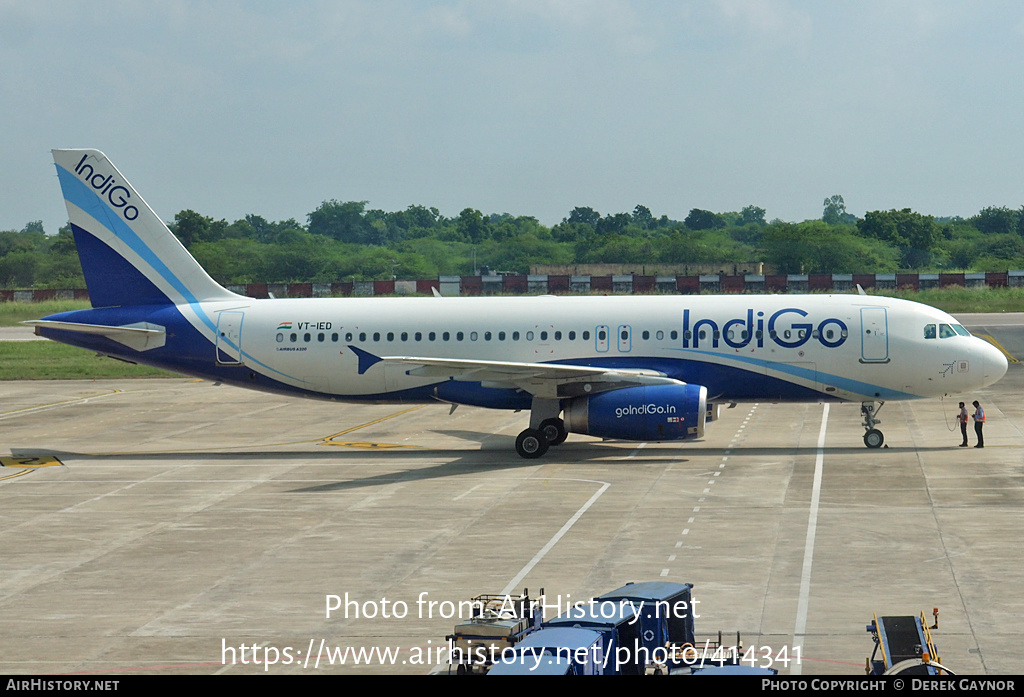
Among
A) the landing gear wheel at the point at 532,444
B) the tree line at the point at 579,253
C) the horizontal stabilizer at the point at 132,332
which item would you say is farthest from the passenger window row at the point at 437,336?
the tree line at the point at 579,253

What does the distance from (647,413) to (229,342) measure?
1542 centimetres

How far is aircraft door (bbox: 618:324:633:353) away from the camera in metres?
38.8

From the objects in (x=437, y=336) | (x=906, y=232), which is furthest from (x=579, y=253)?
(x=437, y=336)

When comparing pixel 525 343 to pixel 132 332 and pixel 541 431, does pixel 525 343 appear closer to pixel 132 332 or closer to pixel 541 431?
pixel 541 431

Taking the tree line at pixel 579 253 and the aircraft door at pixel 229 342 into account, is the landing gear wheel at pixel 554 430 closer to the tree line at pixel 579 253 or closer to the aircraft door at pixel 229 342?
the aircraft door at pixel 229 342

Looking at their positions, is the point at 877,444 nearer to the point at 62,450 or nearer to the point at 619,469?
the point at 619,469

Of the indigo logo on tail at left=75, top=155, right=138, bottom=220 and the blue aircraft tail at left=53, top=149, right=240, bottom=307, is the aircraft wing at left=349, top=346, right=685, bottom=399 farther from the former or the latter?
the indigo logo on tail at left=75, top=155, right=138, bottom=220

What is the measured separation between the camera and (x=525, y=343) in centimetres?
3972

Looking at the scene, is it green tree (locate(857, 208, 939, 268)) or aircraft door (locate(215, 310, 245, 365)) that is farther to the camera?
green tree (locate(857, 208, 939, 268))

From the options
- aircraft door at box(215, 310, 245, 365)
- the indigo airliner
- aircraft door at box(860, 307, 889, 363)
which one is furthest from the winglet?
aircraft door at box(860, 307, 889, 363)

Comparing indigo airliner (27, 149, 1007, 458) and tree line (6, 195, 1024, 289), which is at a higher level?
tree line (6, 195, 1024, 289)

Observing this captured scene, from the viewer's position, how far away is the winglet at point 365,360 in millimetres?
40062

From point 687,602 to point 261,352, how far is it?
26374 millimetres

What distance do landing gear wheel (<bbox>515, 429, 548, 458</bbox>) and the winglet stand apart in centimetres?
599
